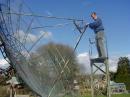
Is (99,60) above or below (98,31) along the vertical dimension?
below

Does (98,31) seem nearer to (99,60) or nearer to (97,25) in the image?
(97,25)

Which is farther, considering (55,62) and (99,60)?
(99,60)

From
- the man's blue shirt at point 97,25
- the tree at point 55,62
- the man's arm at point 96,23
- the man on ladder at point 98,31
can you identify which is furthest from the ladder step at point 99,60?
the man's arm at point 96,23

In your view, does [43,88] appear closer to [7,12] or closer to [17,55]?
[17,55]

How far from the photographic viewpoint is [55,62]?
61.7ft

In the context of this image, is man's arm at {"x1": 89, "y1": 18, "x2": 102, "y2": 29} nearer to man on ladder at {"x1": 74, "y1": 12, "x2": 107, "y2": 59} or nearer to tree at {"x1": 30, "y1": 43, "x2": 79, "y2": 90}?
man on ladder at {"x1": 74, "y1": 12, "x2": 107, "y2": 59}

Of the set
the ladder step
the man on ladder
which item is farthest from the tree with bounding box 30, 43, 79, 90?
the man on ladder

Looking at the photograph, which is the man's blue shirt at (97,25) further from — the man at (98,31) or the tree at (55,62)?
the tree at (55,62)

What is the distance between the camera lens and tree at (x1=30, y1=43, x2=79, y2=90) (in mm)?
17953

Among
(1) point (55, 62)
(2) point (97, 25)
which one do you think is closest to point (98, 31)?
(2) point (97, 25)

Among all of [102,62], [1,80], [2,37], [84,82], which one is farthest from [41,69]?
[1,80]

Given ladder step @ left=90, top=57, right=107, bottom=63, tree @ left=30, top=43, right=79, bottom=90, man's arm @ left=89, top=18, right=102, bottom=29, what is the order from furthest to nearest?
ladder step @ left=90, top=57, right=107, bottom=63
man's arm @ left=89, top=18, right=102, bottom=29
tree @ left=30, top=43, right=79, bottom=90

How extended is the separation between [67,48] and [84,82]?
51.2 feet

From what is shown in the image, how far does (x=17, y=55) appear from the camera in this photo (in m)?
17.5
